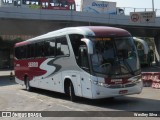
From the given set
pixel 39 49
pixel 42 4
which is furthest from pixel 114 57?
pixel 42 4

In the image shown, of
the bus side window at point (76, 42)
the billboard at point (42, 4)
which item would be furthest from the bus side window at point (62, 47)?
the billboard at point (42, 4)

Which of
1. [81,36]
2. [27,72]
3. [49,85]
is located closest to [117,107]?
[81,36]

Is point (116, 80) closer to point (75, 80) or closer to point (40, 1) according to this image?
point (75, 80)

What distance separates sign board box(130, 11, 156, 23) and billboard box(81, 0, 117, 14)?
7941 mm

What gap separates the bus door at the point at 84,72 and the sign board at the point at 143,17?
32163 millimetres

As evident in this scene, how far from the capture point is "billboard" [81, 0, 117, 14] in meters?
55.5

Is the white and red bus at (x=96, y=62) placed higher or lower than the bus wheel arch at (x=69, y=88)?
higher

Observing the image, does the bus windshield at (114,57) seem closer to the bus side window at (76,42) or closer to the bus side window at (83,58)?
the bus side window at (83,58)

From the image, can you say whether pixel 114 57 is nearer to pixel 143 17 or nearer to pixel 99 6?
pixel 143 17

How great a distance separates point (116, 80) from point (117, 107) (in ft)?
3.24

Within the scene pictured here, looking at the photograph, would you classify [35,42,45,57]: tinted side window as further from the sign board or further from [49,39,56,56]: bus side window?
the sign board

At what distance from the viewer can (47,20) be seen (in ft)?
139

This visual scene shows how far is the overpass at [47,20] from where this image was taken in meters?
39.8

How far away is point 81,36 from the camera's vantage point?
52.3 ft
